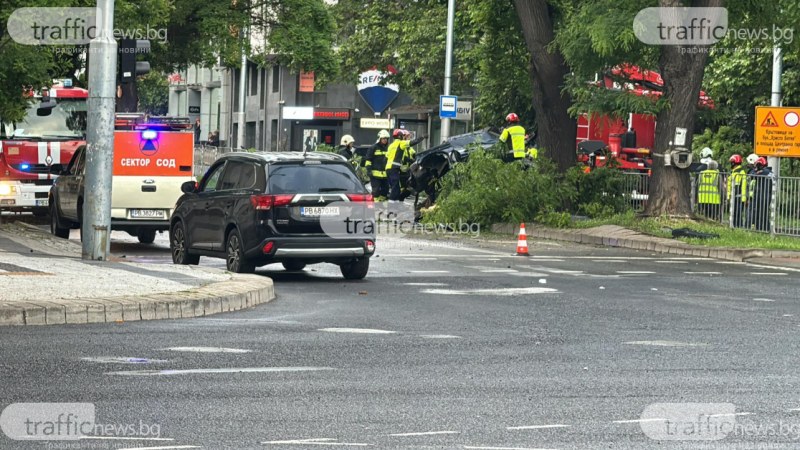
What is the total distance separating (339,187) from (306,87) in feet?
188

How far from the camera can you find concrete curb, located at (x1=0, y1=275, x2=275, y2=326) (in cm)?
1309

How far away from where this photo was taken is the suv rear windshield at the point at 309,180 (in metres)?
19.0

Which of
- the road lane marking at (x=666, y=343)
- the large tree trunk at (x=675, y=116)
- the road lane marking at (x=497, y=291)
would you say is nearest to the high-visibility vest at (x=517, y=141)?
the large tree trunk at (x=675, y=116)

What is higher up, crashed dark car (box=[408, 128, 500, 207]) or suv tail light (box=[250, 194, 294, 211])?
crashed dark car (box=[408, 128, 500, 207])

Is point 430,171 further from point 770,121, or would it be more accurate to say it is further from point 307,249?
point 307,249

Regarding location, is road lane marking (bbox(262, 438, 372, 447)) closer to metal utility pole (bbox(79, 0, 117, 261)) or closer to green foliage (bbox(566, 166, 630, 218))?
metal utility pole (bbox(79, 0, 117, 261))

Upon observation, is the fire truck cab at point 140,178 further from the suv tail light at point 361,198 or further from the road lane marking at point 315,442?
the road lane marking at point 315,442

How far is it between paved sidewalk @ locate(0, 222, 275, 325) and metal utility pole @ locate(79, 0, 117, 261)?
0.41 metres

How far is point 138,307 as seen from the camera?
1387 cm

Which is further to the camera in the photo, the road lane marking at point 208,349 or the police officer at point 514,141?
the police officer at point 514,141

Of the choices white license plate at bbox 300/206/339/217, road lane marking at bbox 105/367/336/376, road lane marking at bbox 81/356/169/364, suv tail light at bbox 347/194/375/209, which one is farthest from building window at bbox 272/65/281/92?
road lane marking at bbox 105/367/336/376

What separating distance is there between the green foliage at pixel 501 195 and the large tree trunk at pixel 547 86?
224 cm

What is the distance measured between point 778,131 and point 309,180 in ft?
40.0

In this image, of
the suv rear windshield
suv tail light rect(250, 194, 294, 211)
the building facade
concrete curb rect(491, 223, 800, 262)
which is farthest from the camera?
the building facade
